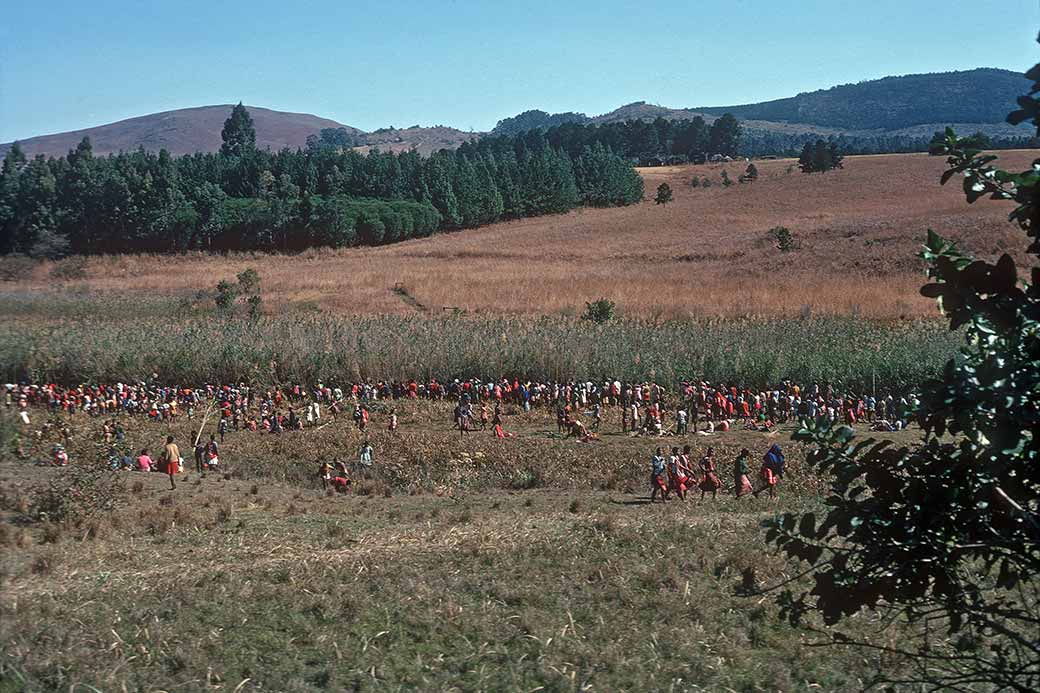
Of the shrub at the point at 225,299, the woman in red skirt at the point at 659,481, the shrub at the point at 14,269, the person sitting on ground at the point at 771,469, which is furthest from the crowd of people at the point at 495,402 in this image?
the shrub at the point at 225,299

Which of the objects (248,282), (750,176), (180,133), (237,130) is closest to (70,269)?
(248,282)

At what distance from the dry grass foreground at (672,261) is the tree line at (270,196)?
2.91 metres

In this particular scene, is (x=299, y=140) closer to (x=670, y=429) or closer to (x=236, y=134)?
(x=236, y=134)

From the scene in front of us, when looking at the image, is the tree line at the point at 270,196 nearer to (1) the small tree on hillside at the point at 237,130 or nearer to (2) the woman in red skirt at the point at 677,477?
(1) the small tree on hillside at the point at 237,130

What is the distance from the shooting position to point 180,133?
150 metres

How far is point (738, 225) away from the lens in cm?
7681

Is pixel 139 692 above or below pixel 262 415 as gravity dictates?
above

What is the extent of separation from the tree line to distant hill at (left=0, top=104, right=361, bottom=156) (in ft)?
137

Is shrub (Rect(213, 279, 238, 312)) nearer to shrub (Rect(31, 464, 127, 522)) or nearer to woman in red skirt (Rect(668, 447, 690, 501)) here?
shrub (Rect(31, 464, 127, 522))

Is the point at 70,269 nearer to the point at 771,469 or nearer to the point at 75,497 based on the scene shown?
the point at 75,497

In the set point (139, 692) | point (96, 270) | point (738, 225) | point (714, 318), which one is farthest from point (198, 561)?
point (738, 225)

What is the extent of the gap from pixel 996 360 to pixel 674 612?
215 inches

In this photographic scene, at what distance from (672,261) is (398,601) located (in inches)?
2123

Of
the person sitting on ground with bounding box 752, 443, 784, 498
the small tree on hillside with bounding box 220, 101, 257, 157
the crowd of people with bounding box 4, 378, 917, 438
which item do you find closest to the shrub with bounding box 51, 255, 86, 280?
the crowd of people with bounding box 4, 378, 917, 438
